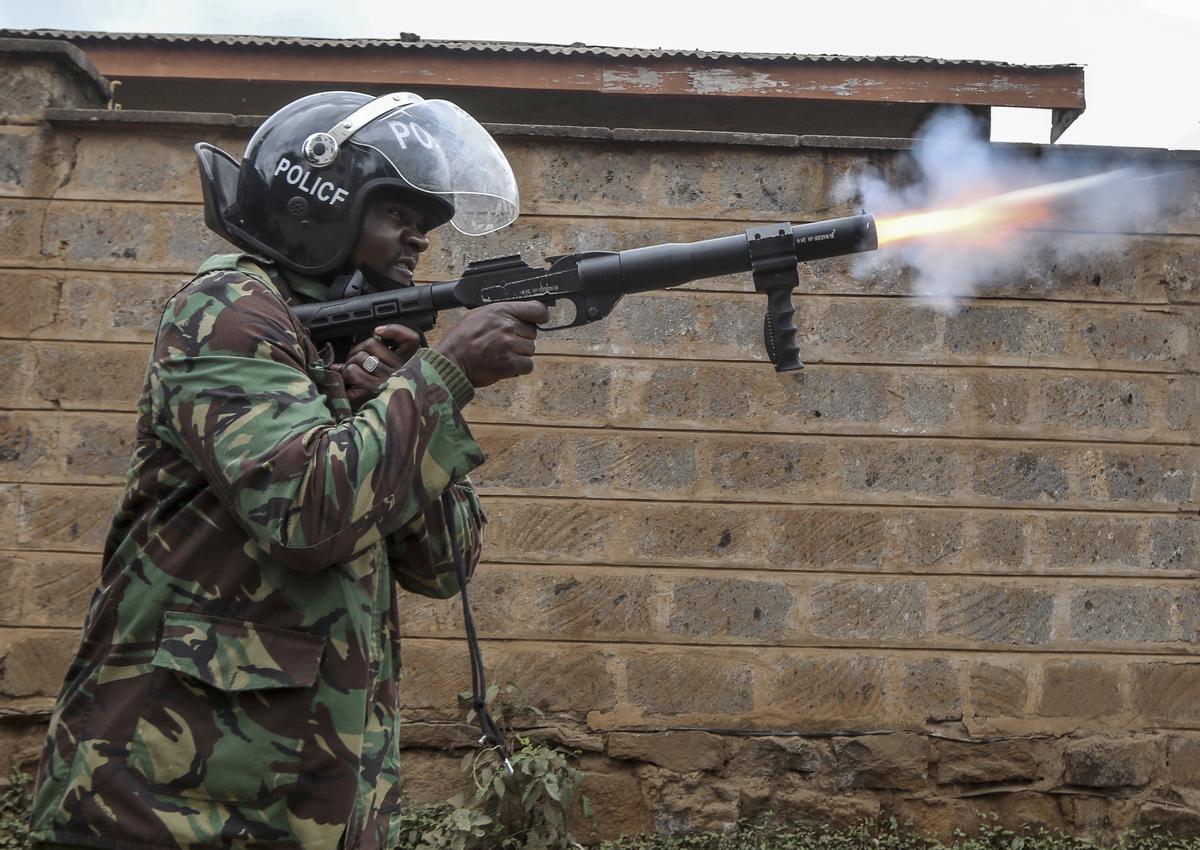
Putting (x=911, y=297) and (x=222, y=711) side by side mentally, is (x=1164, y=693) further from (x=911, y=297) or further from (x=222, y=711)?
(x=222, y=711)

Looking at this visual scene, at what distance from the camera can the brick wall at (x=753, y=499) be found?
5.03m

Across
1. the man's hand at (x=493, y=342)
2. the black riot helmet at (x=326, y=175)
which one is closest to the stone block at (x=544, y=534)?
the black riot helmet at (x=326, y=175)

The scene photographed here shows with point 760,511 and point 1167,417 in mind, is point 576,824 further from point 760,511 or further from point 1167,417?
point 1167,417

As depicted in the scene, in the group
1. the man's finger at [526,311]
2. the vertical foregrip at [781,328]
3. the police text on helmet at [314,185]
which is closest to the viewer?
the man's finger at [526,311]

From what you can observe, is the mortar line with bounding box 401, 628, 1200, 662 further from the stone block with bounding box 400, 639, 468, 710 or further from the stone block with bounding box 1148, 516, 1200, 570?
the stone block with bounding box 1148, 516, 1200, 570

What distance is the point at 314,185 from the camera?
235 centimetres

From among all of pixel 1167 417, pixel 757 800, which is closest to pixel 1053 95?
pixel 1167 417

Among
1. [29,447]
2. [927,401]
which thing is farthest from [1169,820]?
[29,447]

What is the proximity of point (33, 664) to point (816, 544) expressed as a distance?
313 cm

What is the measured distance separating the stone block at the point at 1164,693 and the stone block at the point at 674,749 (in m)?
1.70

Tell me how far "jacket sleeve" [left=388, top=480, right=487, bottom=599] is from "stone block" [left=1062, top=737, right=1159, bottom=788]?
3.45m

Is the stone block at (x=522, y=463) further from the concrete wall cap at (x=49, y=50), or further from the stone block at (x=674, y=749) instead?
the concrete wall cap at (x=49, y=50)

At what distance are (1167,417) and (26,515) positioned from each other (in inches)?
182

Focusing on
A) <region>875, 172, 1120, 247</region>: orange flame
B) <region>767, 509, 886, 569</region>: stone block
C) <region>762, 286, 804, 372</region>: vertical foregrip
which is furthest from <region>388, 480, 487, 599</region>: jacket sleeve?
<region>875, 172, 1120, 247</region>: orange flame
